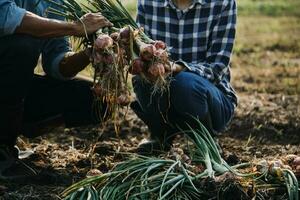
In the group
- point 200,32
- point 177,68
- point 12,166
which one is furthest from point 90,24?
point 12,166

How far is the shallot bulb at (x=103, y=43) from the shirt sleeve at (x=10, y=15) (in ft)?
1.42

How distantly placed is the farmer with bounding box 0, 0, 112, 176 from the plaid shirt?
0.52 metres

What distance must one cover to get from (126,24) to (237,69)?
3.79 meters

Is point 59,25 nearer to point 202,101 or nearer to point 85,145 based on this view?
point 202,101

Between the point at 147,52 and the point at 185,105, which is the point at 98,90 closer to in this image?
the point at 147,52

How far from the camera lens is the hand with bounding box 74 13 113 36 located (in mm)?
3588

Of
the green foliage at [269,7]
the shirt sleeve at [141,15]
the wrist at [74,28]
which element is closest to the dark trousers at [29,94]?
the wrist at [74,28]

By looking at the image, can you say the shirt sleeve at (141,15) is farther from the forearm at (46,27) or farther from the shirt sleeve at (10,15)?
the shirt sleeve at (10,15)

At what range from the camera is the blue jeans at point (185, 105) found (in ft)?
12.9

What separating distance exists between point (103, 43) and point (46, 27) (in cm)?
36

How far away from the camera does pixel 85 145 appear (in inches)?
182

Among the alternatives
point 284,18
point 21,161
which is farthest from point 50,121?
point 284,18

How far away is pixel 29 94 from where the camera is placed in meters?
4.27

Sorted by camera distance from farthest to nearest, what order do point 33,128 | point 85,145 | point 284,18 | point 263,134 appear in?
point 284,18 → point 263,134 → point 85,145 → point 33,128
